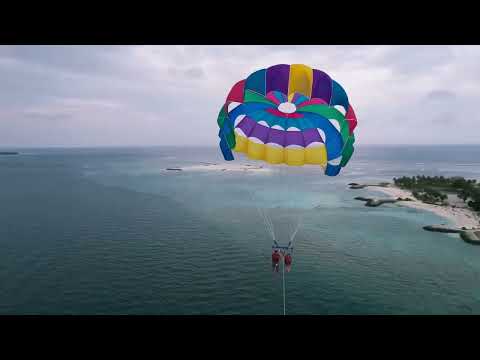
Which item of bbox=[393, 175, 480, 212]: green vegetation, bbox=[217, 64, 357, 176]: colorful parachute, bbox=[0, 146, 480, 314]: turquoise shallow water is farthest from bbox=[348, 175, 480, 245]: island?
bbox=[217, 64, 357, 176]: colorful parachute

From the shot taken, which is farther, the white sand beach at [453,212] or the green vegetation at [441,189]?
the green vegetation at [441,189]

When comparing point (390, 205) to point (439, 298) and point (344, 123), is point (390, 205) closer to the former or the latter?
point (439, 298)

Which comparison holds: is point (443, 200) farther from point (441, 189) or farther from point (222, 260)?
point (222, 260)

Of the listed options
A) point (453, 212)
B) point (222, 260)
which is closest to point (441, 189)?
point (453, 212)

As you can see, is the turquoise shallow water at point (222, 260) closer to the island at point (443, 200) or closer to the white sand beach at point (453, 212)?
the island at point (443, 200)

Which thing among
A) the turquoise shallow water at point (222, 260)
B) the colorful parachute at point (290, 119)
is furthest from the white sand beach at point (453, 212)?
the colorful parachute at point (290, 119)

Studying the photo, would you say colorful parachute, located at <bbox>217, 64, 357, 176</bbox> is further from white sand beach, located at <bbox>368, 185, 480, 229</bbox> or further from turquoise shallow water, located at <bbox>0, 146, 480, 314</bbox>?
white sand beach, located at <bbox>368, 185, 480, 229</bbox>

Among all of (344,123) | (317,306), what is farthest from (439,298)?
(344,123)

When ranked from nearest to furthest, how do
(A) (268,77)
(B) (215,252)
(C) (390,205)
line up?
(A) (268,77) < (B) (215,252) < (C) (390,205)
